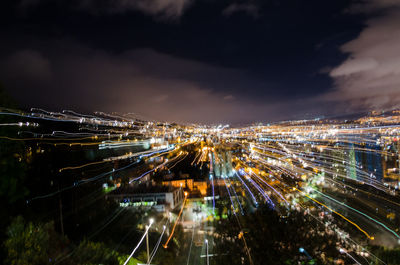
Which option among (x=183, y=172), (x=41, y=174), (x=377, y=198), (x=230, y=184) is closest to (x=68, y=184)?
(x=41, y=174)

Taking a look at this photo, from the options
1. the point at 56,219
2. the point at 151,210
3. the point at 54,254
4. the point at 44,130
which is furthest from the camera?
the point at 44,130

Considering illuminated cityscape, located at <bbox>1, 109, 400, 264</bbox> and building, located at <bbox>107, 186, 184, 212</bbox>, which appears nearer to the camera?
illuminated cityscape, located at <bbox>1, 109, 400, 264</bbox>

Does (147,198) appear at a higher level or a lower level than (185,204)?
higher

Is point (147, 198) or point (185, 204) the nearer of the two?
point (147, 198)

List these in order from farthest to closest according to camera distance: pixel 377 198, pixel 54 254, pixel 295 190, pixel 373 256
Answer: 1. pixel 295 190
2. pixel 377 198
3. pixel 373 256
4. pixel 54 254

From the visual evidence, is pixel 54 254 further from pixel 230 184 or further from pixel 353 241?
pixel 230 184

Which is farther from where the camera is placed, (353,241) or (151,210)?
(151,210)

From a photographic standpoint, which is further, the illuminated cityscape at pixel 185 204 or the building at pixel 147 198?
the building at pixel 147 198

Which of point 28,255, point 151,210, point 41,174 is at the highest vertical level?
point 41,174

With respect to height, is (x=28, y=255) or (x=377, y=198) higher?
(x=28, y=255)

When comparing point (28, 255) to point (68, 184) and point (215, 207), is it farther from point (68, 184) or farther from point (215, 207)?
point (215, 207)
